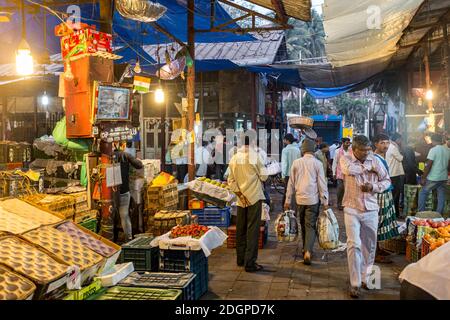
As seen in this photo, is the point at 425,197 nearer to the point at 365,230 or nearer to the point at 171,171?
the point at 365,230

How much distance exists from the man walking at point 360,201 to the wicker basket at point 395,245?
7.72ft

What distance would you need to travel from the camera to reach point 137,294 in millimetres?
4648

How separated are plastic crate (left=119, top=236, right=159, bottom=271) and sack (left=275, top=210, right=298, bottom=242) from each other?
7.91 feet

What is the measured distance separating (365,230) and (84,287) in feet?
12.7

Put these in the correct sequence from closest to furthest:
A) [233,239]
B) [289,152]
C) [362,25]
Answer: [362,25]
[233,239]
[289,152]

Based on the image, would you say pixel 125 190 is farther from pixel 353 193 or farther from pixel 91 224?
pixel 353 193

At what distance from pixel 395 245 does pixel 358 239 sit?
289 centimetres

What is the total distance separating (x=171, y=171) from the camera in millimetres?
17859

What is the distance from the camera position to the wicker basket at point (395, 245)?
8352 millimetres

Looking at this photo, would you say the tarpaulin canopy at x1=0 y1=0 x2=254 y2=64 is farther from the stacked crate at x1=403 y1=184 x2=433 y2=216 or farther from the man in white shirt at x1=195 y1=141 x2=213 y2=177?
the stacked crate at x1=403 y1=184 x2=433 y2=216

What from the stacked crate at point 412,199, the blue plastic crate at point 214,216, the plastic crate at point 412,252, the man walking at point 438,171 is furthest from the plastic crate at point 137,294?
the stacked crate at point 412,199

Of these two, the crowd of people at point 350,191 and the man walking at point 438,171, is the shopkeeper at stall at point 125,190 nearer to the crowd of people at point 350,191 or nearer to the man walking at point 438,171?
the crowd of people at point 350,191

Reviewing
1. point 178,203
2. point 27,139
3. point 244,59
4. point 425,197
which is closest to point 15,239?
point 178,203

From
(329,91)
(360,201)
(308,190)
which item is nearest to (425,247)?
(360,201)
